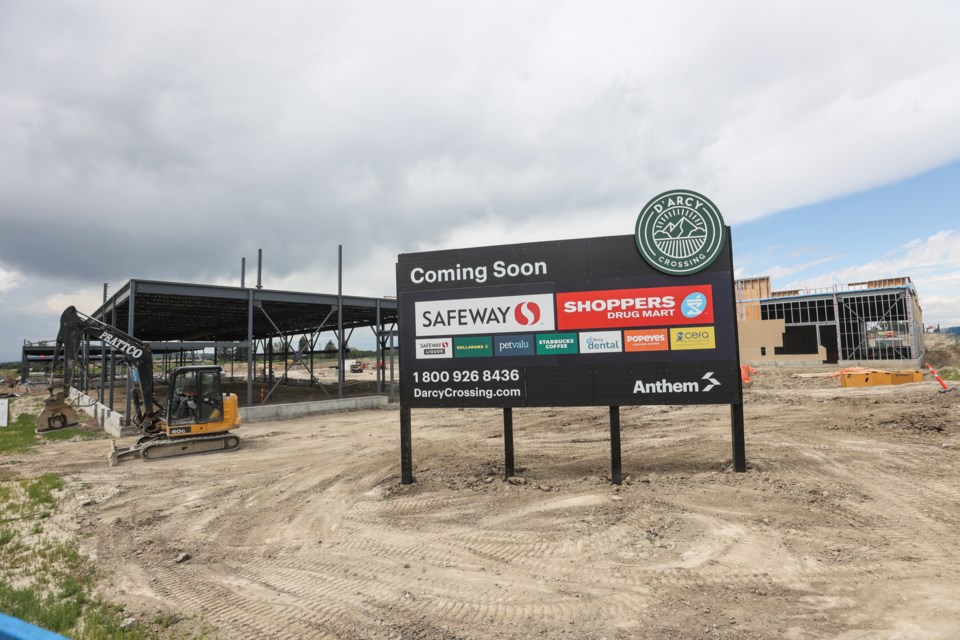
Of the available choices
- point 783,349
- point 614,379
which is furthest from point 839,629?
point 783,349

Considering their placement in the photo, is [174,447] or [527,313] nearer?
[527,313]

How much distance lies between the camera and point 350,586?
5480 millimetres

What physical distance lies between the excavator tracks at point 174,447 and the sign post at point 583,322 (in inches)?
332

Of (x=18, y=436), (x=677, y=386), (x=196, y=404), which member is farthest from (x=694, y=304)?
(x=18, y=436)

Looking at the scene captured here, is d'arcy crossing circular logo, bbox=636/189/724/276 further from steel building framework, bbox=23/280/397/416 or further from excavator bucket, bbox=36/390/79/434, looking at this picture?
excavator bucket, bbox=36/390/79/434

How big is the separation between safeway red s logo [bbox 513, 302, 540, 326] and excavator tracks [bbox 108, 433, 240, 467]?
1093cm

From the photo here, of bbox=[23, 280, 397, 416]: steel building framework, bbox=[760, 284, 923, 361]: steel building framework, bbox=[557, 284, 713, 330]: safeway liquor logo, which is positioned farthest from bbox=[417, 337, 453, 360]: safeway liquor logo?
bbox=[760, 284, 923, 361]: steel building framework

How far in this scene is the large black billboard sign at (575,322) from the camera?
27.6 feet

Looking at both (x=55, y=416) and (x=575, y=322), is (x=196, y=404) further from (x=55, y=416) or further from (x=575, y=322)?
(x=575, y=322)

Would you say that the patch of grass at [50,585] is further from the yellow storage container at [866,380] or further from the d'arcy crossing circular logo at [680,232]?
the yellow storage container at [866,380]

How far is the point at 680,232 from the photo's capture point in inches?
334

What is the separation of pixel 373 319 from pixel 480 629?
2706cm

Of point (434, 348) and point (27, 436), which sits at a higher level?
point (434, 348)

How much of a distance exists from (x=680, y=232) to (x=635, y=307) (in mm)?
1556
